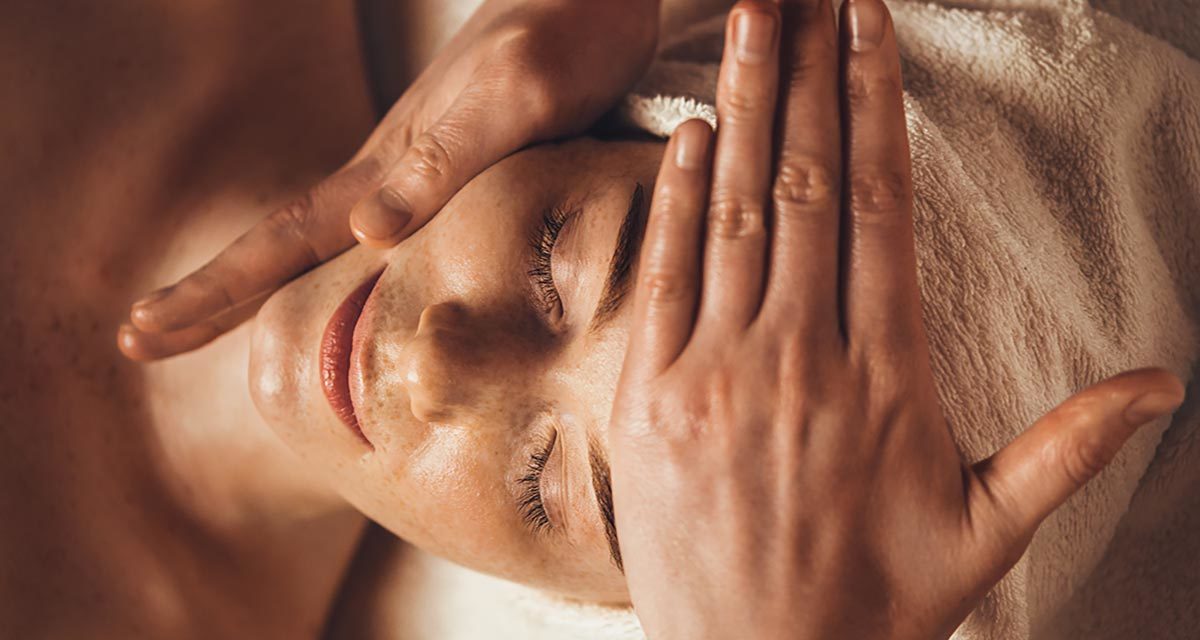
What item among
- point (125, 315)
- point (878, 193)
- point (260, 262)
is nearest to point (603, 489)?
point (878, 193)

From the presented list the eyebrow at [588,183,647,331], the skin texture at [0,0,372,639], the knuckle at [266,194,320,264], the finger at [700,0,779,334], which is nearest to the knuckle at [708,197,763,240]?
the finger at [700,0,779,334]

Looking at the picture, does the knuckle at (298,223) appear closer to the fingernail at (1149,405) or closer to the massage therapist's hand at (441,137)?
the massage therapist's hand at (441,137)

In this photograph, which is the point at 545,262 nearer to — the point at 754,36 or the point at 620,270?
the point at 620,270

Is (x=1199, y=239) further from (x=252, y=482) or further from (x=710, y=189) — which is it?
(x=252, y=482)

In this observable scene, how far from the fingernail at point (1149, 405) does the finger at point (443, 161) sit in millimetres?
517

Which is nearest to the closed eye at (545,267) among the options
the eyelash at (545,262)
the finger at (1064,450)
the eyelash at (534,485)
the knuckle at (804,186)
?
the eyelash at (545,262)

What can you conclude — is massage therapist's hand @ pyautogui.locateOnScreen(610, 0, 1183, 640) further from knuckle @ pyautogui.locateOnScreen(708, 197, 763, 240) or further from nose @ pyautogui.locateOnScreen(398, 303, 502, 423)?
nose @ pyautogui.locateOnScreen(398, 303, 502, 423)

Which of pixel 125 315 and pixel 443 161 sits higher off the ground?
pixel 443 161

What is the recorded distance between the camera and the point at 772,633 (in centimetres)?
61

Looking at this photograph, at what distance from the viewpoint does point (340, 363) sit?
819mm

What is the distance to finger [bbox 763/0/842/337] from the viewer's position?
0.59 meters

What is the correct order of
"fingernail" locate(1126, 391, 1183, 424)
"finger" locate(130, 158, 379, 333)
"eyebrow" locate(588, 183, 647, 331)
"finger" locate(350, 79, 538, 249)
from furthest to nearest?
1. "finger" locate(130, 158, 379, 333)
2. "finger" locate(350, 79, 538, 249)
3. "eyebrow" locate(588, 183, 647, 331)
4. "fingernail" locate(1126, 391, 1183, 424)

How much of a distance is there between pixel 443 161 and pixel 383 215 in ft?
0.23

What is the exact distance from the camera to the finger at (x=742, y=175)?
0.59 meters
